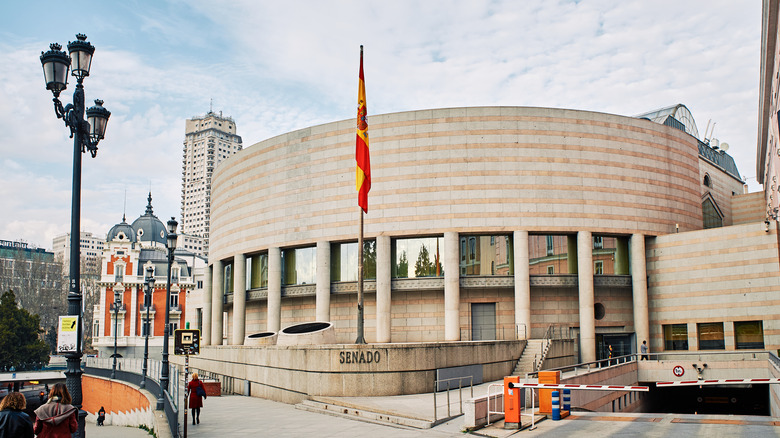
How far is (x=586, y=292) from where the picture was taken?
39156 mm

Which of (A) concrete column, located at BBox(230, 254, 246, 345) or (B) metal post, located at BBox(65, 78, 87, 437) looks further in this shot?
(A) concrete column, located at BBox(230, 254, 246, 345)

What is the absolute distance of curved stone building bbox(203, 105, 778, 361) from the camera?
38.9 metres

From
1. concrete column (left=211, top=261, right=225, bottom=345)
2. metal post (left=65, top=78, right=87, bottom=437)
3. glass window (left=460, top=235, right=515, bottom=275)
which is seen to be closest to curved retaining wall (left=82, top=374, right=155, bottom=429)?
concrete column (left=211, top=261, right=225, bottom=345)

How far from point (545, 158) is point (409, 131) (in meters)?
8.30

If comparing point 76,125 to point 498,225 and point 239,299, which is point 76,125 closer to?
point 498,225

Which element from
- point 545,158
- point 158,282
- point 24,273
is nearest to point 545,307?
point 545,158

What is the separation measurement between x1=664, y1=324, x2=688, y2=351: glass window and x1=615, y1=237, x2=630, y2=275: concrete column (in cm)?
418

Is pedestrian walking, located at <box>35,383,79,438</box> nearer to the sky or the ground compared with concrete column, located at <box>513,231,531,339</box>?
nearer to the ground

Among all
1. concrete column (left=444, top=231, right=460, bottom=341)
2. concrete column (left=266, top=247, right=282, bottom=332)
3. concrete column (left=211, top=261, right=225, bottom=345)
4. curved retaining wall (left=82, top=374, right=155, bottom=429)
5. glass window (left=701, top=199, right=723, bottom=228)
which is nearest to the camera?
curved retaining wall (left=82, top=374, right=155, bottom=429)

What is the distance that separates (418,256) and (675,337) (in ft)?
54.1

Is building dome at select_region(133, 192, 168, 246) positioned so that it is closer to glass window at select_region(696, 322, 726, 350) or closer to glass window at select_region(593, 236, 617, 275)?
glass window at select_region(593, 236, 617, 275)

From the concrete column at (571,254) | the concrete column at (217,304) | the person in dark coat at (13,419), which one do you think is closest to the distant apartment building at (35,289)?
the concrete column at (217,304)

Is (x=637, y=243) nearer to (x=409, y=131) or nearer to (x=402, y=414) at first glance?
(x=409, y=131)

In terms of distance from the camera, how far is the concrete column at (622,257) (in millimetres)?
41656
